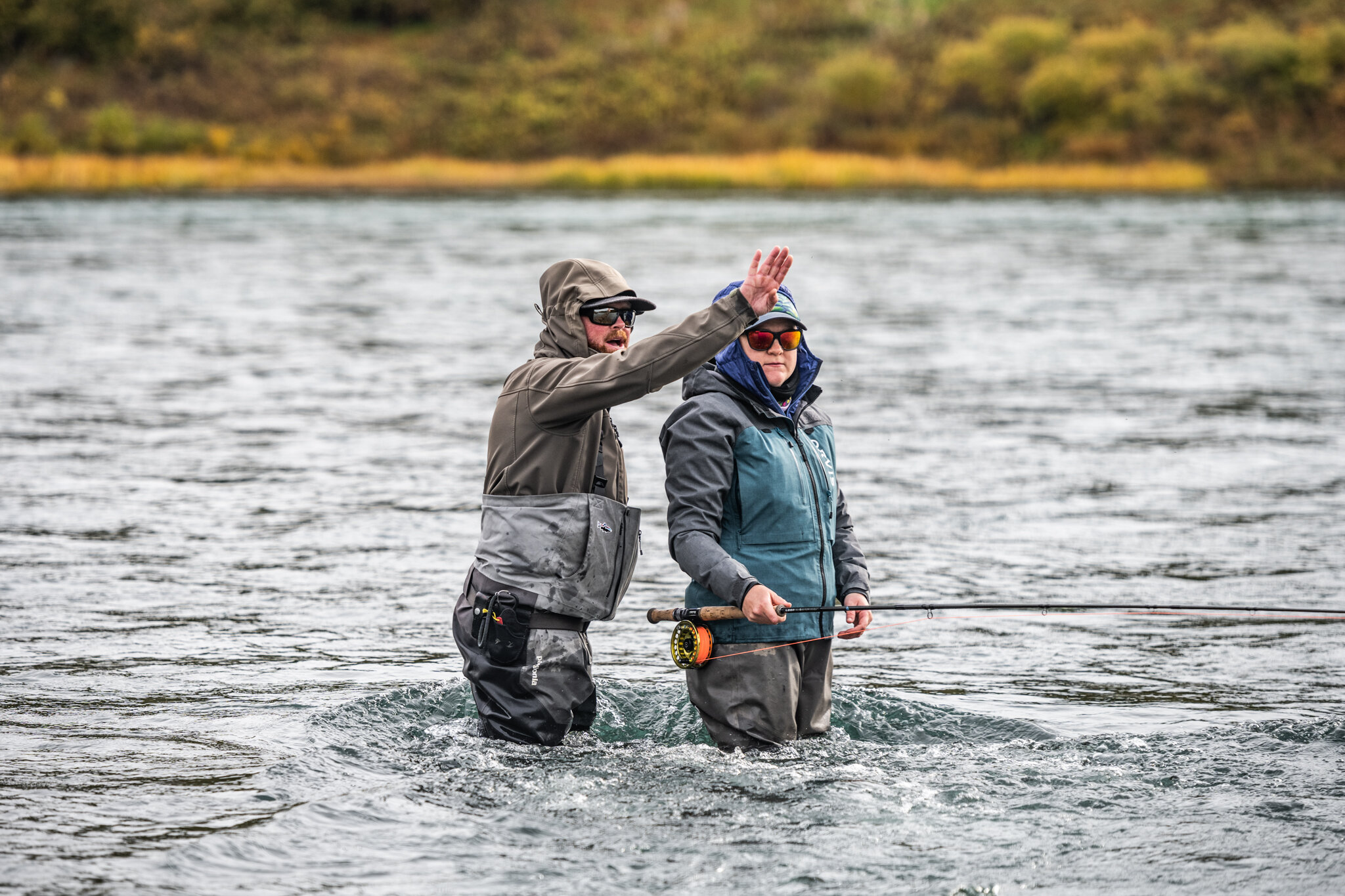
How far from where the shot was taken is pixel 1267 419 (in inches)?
549

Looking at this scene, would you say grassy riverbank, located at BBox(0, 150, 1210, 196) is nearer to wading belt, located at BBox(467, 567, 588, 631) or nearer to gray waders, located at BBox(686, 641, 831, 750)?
wading belt, located at BBox(467, 567, 588, 631)

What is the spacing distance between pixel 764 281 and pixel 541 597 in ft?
4.05

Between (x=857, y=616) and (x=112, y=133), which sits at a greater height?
(x=112, y=133)

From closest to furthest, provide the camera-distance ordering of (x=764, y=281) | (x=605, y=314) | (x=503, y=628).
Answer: (x=764, y=281) < (x=503, y=628) < (x=605, y=314)

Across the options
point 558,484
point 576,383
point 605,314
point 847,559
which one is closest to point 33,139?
point 605,314

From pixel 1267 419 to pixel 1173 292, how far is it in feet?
37.3

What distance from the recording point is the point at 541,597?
5125mm

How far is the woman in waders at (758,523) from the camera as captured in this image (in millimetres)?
5031

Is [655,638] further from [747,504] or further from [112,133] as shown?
[112,133]

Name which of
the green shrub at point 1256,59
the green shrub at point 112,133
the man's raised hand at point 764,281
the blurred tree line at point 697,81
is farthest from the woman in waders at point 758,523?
the green shrub at point 1256,59

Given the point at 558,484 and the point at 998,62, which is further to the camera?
the point at 998,62

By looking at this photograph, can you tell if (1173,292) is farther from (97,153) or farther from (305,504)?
(97,153)

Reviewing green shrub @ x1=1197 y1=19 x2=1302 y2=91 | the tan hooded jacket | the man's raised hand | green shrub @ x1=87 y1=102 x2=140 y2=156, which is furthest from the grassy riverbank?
the man's raised hand

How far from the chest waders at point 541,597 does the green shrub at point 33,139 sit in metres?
63.4
